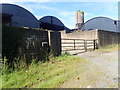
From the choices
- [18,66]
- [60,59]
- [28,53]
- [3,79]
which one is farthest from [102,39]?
[3,79]

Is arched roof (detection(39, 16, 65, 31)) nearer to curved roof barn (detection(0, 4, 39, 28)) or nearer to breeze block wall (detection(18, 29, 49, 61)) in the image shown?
curved roof barn (detection(0, 4, 39, 28))

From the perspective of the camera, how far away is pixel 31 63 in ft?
17.8

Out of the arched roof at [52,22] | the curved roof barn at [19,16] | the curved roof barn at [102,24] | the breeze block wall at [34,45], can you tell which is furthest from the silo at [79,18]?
the breeze block wall at [34,45]

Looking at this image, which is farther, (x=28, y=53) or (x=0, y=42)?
(x=28, y=53)

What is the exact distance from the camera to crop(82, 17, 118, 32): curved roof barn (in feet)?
68.7

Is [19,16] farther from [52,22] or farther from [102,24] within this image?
[102,24]

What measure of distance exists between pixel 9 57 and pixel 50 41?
259 cm

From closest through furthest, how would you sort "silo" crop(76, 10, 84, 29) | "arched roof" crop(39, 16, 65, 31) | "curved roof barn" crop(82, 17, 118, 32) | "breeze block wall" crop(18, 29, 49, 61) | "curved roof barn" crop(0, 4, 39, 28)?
1. "breeze block wall" crop(18, 29, 49, 61)
2. "curved roof barn" crop(0, 4, 39, 28)
3. "curved roof barn" crop(82, 17, 118, 32)
4. "arched roof" crop(39, 16, 65, 31)
5. "silo" crop(76, 10, 84, 29)

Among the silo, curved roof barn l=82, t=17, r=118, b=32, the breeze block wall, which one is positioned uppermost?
the silo

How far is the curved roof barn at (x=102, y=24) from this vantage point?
20931 mm

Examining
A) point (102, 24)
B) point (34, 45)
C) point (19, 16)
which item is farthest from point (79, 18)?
point (34, 45)

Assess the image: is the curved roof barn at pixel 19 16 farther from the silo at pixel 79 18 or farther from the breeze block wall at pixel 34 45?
the silo at pixel 79 18

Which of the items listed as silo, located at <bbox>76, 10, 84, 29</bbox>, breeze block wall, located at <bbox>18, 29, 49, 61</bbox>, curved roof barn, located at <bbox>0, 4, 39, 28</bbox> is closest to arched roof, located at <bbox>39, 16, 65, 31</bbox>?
curved roof barn, located at <bbox>0, 4, 39, 28</bbox>

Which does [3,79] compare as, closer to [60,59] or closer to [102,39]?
[60,59]
